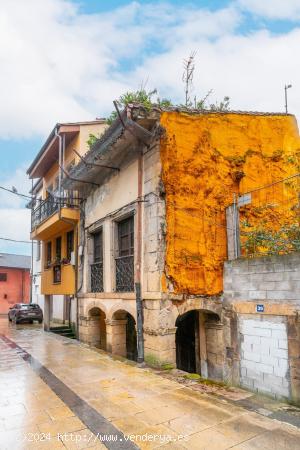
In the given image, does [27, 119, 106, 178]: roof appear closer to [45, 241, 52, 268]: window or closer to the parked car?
[45, 241, 52, 268]: window

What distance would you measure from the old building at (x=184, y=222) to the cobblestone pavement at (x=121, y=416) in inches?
61.4

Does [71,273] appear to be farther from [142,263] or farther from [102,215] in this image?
[142,263]

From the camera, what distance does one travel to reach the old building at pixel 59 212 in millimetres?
12883

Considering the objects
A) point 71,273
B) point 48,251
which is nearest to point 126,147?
point 71,273

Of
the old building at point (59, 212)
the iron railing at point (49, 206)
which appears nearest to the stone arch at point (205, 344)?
the old building at point (59, 212)

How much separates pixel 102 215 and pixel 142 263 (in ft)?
10.2

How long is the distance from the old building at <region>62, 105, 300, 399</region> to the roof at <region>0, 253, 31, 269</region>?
25207mm

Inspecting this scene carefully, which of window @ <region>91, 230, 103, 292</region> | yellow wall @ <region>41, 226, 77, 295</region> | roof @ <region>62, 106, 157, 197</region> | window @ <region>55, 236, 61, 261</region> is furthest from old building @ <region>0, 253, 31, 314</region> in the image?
roof @ <region>62, 106, 157, 197</region>

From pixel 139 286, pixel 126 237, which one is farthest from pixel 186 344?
pixel 126 237

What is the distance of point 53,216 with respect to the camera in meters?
13.5

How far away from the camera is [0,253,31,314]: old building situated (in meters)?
31.7

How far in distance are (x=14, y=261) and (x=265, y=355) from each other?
32.0 m

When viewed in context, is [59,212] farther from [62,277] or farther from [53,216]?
[62,277]

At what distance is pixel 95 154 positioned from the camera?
9.43 metres
